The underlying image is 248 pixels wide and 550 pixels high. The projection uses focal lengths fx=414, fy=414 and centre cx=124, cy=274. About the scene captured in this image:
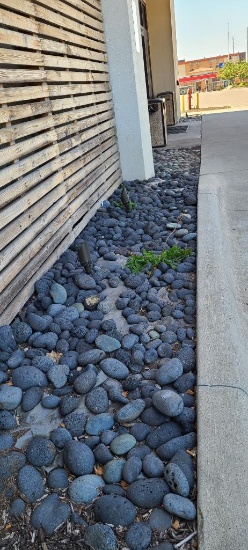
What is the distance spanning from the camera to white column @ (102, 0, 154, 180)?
15.7 feet

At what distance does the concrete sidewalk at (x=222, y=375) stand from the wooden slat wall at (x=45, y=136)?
3.49 feet

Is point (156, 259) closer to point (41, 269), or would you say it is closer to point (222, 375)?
point (41, 269)

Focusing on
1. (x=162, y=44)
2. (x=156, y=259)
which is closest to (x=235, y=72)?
(x=162, y=44)

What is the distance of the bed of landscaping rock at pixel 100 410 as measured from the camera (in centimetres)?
131

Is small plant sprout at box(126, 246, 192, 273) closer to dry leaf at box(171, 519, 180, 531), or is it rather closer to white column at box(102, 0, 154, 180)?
dry leaf at box(171, 519, 180, 531)

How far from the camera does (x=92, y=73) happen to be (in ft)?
14.4

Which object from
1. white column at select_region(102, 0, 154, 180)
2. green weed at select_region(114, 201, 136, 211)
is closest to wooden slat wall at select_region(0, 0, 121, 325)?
green weed at select_region(114, 201, 136, 211)

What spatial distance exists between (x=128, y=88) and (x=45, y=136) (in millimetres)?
2444

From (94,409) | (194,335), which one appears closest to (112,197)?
(194,335)

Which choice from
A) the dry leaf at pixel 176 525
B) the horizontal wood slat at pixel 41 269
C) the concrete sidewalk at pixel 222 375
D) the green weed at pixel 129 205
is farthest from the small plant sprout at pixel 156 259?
the dry leaf at pixel 176 525

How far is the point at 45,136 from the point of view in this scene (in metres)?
3.00

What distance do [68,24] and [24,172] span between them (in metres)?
1.89

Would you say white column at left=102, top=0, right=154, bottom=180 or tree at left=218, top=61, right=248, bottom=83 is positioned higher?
tree at left=218, top=61, right=248, bottom=83

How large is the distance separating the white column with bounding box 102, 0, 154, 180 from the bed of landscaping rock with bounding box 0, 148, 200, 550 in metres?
2.59
